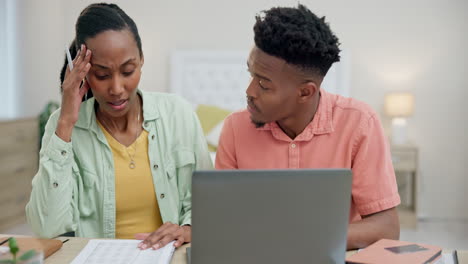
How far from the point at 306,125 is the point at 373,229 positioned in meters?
0.33

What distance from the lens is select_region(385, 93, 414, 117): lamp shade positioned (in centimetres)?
405

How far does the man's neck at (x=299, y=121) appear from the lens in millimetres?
1494

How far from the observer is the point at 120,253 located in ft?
4.13

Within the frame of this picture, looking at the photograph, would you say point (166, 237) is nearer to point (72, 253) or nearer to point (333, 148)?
point (72, 253)

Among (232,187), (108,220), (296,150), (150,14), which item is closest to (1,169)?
(150,14)

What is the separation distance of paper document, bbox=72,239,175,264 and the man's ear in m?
0.50

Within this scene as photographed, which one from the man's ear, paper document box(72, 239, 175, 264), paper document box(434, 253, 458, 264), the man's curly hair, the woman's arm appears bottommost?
paper document box(434, 253, 458, 264)

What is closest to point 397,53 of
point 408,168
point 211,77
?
point 408,168

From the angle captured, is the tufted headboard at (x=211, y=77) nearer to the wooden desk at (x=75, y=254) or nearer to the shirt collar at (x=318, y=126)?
the shirt collar at (x=318, y=126)

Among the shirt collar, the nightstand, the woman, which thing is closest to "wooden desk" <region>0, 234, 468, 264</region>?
the woman

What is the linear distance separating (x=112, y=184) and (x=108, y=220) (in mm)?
104

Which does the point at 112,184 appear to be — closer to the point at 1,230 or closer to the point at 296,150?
the point at 296,150

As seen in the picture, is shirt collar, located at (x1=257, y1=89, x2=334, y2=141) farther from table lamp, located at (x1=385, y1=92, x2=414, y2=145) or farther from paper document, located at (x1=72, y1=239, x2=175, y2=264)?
table lamp, located at (x1=385, y1=92, x2=414, y2=145)

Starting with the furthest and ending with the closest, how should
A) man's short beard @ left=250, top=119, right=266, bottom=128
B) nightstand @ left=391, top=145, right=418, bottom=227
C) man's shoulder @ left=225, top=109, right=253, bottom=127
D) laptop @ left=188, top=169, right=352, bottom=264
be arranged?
nightstand @ left=391, top=145, right=418, bottom=227
man's shoulder @ left=225, top=109, right=253, bottom=127
man's short beard @ left=250, top=119, right=266, bottom=128
laptop @ left=188, top=169, right=352, bottom=264
